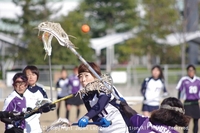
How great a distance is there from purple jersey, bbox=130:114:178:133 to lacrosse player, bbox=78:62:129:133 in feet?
2.31

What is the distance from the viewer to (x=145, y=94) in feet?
46.9

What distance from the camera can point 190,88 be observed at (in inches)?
530

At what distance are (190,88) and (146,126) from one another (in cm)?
852

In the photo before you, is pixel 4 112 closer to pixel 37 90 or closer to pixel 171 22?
pixel 37 90

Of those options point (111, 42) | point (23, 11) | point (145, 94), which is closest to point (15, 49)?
point (23, 11)

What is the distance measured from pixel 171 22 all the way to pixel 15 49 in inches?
453

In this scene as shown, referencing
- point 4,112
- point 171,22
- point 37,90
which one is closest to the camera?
point 4,112

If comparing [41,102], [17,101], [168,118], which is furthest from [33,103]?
[168,118]

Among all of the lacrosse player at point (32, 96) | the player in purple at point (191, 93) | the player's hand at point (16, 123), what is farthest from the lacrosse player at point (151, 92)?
the player's hand at point (16, 123)

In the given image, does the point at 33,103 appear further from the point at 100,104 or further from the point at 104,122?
the point at 104,122

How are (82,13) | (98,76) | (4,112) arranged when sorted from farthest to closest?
(82,13) < (4,112) < (98,76)

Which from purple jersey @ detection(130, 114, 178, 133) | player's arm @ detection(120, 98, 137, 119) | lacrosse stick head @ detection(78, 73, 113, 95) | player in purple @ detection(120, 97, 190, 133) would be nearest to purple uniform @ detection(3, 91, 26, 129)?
lacrosse stick head @ detection(78, 73, 113, 95)

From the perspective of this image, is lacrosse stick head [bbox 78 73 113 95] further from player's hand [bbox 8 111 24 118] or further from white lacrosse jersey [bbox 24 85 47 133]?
white lacrosse jersey [bbox 24 85 47 133]

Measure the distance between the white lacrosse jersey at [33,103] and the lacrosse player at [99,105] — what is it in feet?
5.85
